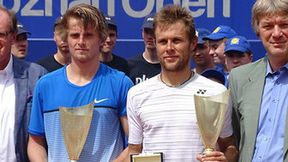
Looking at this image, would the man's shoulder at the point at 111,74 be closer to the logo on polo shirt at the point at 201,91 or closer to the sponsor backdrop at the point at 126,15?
the logo on polo shirt at the point at 201,91

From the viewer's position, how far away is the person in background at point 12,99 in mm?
3942

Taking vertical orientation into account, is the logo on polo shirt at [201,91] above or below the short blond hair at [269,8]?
below

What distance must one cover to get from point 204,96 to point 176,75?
199 mm

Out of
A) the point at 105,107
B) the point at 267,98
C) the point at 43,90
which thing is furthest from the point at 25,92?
the point at 267,98

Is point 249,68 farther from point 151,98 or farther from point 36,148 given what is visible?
point 36,148

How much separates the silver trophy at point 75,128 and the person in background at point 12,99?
16.9 inches

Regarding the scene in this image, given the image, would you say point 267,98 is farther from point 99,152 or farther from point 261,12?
point 99,152

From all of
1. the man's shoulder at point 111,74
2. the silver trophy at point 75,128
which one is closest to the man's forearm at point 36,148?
the silver trophy at point 75,128

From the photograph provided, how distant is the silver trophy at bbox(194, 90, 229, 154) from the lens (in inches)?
133

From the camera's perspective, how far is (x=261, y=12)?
3.50 metres

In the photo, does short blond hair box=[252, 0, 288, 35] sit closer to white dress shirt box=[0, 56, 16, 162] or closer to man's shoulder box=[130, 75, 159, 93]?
man's shoulder box=[130, 75, 159, 93]

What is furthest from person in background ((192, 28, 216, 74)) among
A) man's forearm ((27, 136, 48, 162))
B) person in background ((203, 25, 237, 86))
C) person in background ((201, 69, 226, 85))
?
man's forearm ((27, 136, 48, 162))

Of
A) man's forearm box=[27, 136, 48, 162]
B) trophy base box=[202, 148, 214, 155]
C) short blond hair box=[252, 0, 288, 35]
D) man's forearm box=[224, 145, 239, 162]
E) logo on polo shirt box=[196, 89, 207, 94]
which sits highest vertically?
short blond hair box=[252, 0, 288, 35]

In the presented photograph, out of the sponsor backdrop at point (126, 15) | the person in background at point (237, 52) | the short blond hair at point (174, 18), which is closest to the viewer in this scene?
the short blond hair at point (174, 18)
